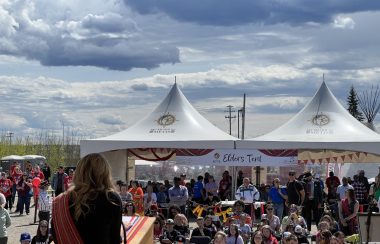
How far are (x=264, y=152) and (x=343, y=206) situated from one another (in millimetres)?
4741

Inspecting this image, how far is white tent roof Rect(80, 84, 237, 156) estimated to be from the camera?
19.6m

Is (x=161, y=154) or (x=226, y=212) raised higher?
(x=161, y=154)

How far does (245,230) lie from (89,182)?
9.83m

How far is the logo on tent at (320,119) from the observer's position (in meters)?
20.6

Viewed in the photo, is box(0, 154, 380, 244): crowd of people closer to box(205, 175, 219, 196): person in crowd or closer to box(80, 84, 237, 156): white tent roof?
box(205, 175, 219, 196): person in crowd

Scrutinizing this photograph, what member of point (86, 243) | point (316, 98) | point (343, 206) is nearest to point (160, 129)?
point (316, 98)

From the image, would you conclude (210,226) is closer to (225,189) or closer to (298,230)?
(298,230)

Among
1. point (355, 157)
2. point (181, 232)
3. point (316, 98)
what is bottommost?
point (181, 232)

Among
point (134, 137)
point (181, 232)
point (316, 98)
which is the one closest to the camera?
point (181, 232)

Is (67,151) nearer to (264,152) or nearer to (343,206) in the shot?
(264,152)

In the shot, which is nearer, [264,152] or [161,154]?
[264,152]

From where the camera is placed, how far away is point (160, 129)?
819 inches

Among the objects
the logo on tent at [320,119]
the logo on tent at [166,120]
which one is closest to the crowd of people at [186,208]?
the logo on tent at [320,119]

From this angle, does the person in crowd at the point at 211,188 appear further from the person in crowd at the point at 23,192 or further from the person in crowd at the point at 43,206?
the person in crowd at the point at 23,192
